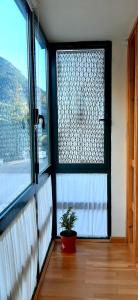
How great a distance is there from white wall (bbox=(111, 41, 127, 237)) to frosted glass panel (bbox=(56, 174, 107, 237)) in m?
0.12

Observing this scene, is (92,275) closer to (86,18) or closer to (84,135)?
(84,135)

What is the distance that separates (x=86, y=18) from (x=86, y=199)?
74.3 inches

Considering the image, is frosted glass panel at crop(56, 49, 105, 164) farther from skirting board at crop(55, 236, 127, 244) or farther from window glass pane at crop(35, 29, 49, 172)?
skirting board at crop(55, 236, 127, 244)

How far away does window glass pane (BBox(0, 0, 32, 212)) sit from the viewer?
161 centimetres

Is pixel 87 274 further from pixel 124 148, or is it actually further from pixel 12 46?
pixel 12 46

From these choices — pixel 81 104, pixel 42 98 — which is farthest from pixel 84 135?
pixel 42 98

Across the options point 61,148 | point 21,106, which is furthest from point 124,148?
point 21,106

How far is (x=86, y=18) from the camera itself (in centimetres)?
251

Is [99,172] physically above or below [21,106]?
below

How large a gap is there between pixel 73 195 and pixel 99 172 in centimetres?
40

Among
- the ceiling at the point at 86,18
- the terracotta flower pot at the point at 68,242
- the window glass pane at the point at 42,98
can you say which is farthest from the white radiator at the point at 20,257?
the ceiling at the point at 86,18

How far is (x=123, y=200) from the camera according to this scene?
3299 mm

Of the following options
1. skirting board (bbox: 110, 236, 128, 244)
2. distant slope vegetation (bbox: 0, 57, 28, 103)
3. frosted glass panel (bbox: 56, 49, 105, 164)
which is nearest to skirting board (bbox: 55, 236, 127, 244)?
skirting board (bbox: 110, 236, 128, 244)

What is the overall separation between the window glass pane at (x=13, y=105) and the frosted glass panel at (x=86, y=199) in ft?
3.83
